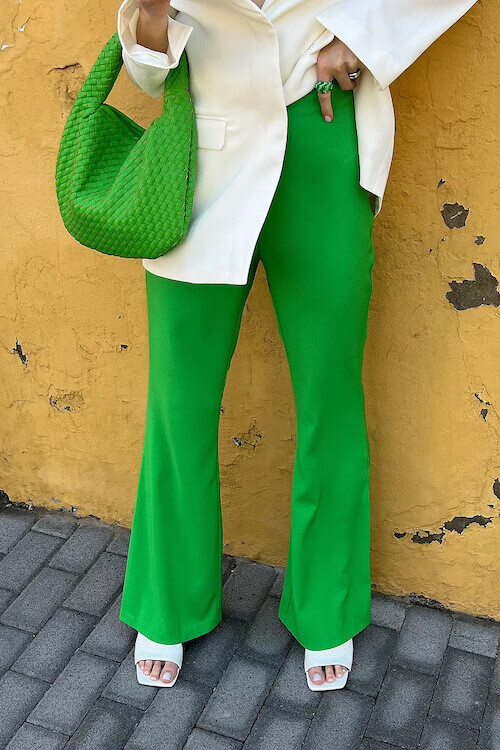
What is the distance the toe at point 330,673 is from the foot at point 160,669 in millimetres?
407

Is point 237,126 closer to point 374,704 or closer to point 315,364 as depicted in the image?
point 315,364

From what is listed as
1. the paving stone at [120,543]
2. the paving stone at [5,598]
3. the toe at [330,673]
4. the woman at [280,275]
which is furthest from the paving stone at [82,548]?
the toe at [330,673]

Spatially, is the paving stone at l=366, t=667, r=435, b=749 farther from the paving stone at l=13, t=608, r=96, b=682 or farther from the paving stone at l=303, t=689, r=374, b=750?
the paving stone at l=13, t=608, r=96, b=682

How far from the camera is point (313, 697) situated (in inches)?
93.4

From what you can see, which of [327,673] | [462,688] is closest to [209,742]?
[327,673]

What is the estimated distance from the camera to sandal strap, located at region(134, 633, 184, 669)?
2438 millimetres

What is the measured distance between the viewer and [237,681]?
2.42 metres

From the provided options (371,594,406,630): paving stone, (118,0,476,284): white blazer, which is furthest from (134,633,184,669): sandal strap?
(118,0,476,284): white blazer

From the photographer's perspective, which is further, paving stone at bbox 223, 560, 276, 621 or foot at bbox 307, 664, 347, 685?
paving stone at bbox 223, 560, 276, 621

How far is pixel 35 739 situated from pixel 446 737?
104 cm

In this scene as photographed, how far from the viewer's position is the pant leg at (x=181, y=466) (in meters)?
2.12

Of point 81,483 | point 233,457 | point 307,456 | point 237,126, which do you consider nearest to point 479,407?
point 307,456

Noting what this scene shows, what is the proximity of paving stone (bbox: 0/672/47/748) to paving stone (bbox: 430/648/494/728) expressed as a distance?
105 centimetres

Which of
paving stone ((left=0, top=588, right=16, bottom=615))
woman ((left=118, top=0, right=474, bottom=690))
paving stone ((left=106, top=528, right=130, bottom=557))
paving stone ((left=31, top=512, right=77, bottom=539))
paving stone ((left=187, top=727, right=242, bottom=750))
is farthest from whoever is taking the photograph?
paving stone ((left=31, top=512, right=77, bottom=539))
